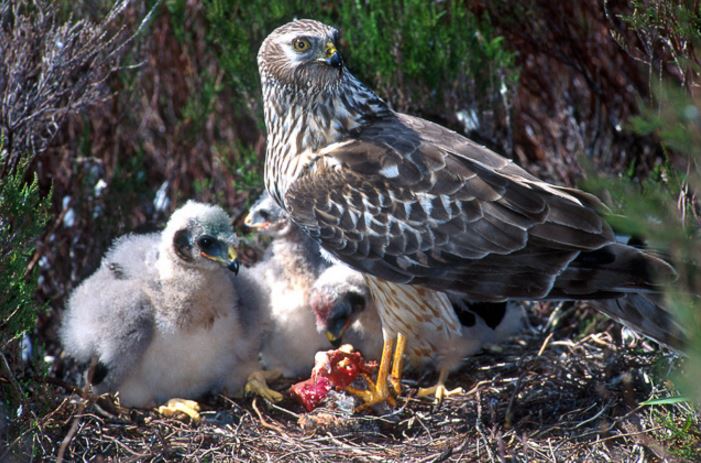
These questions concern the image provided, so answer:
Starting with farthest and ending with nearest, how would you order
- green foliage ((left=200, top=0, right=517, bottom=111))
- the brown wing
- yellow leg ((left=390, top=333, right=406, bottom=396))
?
green foliage ((left=200, top=0, right=517, bottom=111)), yellow leg ((left=390, top=333, right=406, bottom=396)), the brown wing

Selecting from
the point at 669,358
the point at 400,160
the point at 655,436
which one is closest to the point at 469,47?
the point at 400,160

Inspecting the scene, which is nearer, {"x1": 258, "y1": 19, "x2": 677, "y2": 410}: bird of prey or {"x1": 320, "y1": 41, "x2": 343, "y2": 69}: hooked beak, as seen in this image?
{"x1": 258, "y1": 19, "x2": 677, "y2": 410}: bird of prey

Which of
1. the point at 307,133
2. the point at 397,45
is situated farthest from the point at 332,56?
the point at 397,45

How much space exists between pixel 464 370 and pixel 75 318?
1.99 metres

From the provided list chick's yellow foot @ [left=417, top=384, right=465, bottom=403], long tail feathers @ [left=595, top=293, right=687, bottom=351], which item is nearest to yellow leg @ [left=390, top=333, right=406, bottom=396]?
chick's yellow foot @ [left=417, top=384, right=465, bottom=403]

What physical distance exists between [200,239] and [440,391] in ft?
4.50

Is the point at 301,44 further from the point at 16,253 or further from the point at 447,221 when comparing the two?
the point at 16,253

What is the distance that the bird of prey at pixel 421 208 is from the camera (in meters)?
3.79

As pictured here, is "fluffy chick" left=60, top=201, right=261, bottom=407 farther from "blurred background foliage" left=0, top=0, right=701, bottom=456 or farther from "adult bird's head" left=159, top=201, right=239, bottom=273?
"blurred background foliage" left=0, top=0, right=701, bottom=456

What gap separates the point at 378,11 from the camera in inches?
211

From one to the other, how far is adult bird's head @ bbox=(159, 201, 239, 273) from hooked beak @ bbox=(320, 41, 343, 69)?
0.92 m

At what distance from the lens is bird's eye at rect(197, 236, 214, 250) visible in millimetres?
4391

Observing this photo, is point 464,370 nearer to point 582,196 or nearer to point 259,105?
point 582,196

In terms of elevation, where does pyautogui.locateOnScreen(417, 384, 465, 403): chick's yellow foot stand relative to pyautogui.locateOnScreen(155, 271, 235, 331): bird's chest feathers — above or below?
below
